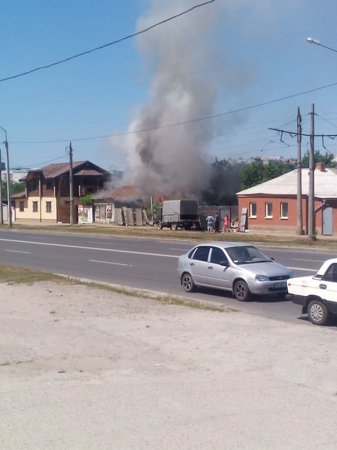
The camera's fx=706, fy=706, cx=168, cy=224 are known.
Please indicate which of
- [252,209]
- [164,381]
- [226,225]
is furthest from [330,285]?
[252,209]

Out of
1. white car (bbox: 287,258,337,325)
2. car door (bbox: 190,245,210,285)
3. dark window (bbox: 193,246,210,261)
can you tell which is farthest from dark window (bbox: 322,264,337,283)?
dark window (bbox: 193,246,210,261)

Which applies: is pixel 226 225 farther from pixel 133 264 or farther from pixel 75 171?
pixel 75 171

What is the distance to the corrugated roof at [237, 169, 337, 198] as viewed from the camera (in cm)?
4755

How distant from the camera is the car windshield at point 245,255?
16.8 m

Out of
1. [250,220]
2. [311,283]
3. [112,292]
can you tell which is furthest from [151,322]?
[250,220]

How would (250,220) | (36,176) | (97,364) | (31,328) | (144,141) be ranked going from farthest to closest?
(36,176)
(144,141)
(250,220)
(31,328)
(97,364)

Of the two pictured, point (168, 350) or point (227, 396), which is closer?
point (227, 396)

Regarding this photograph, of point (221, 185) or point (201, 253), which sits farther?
point (221, 185)

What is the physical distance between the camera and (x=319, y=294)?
41.0ft

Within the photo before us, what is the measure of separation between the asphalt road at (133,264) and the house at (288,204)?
11.6 meters

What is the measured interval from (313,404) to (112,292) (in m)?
9.83

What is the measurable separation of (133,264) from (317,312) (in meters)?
13.5

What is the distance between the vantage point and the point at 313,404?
7.05 meters

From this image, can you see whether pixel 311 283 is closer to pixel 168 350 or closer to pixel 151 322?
pixel 151 322
